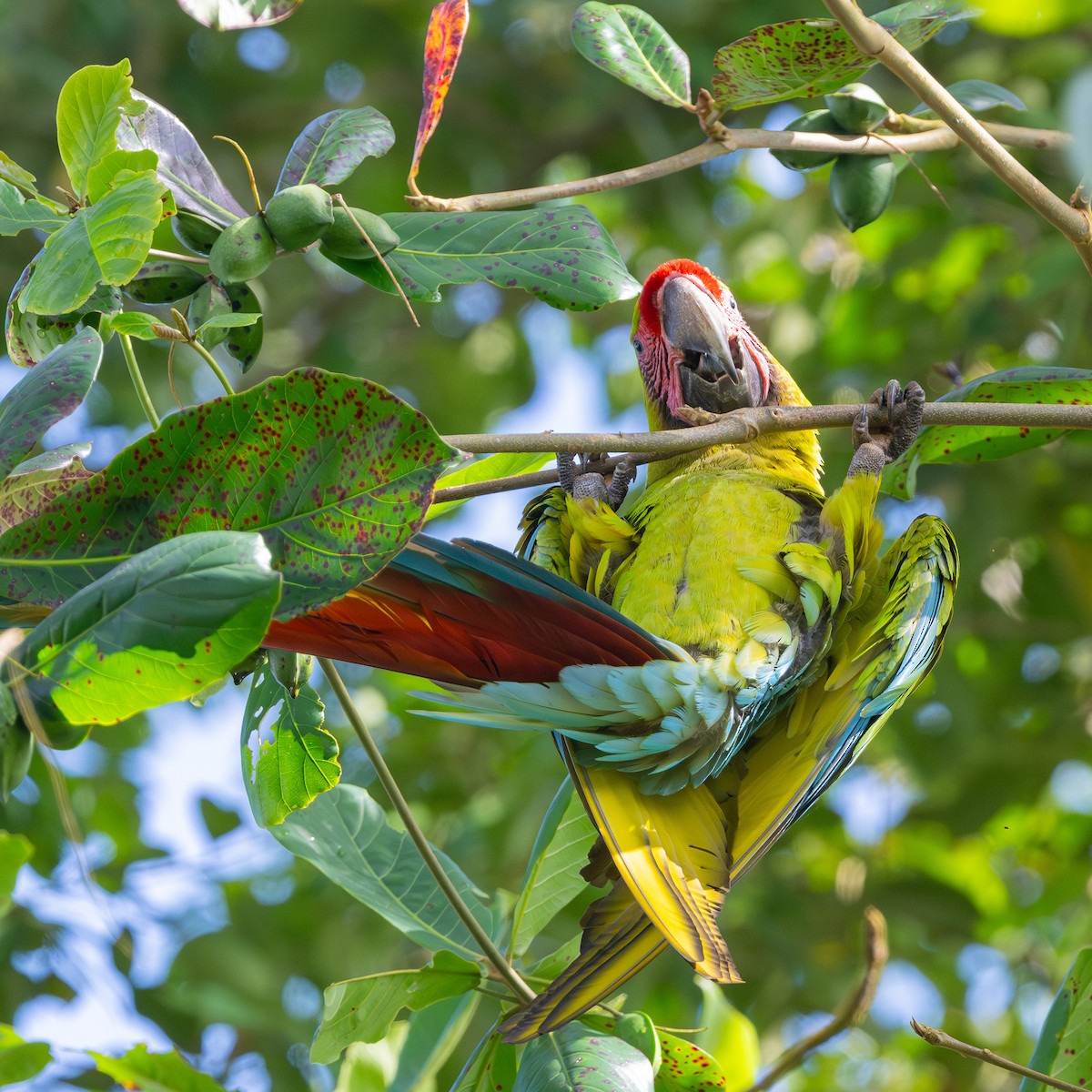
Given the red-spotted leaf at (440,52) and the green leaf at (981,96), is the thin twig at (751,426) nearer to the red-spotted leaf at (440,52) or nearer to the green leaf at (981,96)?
the red-spotted leaf at (440,52)

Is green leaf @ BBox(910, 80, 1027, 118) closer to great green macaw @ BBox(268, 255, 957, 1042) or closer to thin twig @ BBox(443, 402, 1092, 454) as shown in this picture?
great green macaw @ BBox(268, 255, 957, 1042)

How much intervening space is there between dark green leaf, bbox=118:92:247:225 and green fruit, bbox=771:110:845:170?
68cm

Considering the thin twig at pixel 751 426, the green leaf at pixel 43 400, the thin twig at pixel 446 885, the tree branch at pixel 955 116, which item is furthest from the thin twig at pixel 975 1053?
the green leaf at pixel 43 400

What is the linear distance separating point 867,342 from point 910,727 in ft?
3.10

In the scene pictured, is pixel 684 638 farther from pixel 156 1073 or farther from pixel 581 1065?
pixel 156 1073

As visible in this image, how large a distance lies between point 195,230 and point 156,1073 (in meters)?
0.87

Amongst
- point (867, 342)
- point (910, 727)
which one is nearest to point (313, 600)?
point (910, 727)

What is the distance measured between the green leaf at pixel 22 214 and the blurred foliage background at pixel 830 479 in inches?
63.5

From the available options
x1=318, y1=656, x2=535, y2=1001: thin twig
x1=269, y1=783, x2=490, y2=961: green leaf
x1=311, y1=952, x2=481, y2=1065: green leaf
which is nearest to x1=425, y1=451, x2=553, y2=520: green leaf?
x1=318, y1=656, x2=535, y2=1001: thin twig

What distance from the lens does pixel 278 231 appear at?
1103mm

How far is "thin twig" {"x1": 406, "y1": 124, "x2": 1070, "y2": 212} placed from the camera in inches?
49.9

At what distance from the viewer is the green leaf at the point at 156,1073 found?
4.25 feet

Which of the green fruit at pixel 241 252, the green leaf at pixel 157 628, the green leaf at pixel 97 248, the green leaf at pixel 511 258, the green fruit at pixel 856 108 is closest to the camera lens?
the green leaf at pixel 157 628

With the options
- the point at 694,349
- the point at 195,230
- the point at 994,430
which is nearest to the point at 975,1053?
the point at 994,430
